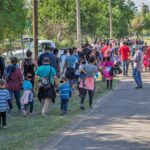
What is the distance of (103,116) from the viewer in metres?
15.4

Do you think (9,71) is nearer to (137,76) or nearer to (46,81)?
(46,81)

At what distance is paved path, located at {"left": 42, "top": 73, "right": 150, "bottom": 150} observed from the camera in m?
11.3

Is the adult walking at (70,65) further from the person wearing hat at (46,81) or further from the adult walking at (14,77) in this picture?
the person wearing hat at (46,81)

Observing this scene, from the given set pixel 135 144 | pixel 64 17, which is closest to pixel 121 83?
pixel 135 144

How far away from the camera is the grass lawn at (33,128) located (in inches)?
456

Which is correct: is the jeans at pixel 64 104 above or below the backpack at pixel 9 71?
below

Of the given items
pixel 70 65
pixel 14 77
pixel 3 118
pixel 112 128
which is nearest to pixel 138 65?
pixel 70 65

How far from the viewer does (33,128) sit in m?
13.3

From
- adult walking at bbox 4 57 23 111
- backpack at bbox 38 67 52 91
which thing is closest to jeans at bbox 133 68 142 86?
adult walking at bbox 4 57 23 111

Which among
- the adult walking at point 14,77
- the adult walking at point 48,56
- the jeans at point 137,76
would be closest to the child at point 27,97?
the adult walking at point 14,77

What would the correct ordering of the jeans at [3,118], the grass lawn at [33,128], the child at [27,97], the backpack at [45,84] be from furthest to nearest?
A: 1. the child at [27,97]
2. the backpack at [45,84]
3. the jeans at [3,118]
4. the grass lawn at [33,128]

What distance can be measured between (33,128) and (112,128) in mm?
1838

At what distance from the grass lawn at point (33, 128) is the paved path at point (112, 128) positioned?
13.1 inches

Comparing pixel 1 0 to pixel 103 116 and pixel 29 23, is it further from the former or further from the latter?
pixel 29 23
